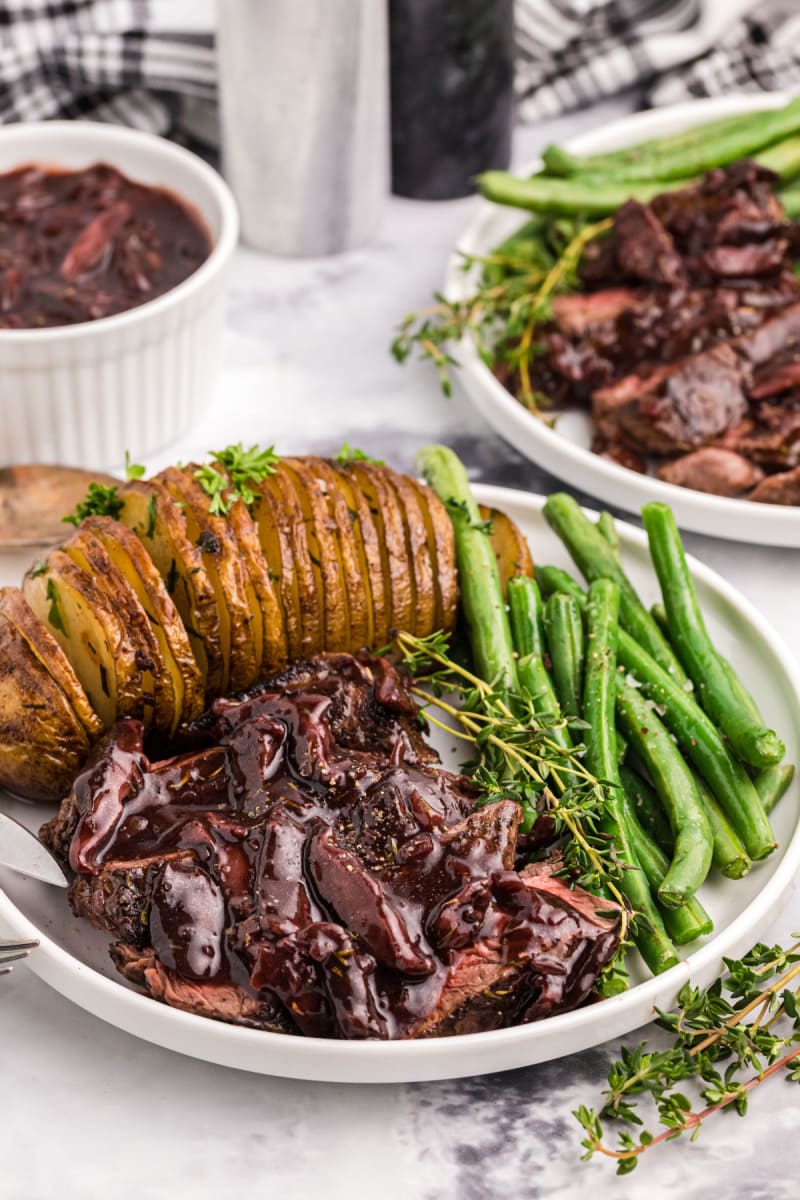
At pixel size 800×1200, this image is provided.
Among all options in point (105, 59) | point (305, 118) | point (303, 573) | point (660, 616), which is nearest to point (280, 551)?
point (303, 573)

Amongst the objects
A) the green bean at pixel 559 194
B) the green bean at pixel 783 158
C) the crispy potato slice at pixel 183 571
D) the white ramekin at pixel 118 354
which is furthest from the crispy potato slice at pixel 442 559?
the green bean at pixel 783 158

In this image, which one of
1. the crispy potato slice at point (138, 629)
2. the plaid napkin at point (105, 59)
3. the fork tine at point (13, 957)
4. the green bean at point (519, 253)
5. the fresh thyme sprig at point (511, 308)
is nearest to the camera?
the fork tine at point (13, 957)

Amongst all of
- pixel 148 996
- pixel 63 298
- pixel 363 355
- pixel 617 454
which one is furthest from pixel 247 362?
Answer: pixel 148 996

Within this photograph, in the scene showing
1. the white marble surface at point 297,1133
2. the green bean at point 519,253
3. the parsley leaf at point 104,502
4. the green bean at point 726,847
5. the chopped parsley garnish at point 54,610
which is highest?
the green bean at point 519,253

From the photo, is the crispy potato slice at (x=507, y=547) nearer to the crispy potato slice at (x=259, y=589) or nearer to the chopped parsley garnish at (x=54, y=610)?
the crispy potato slice at (x=259, y=589)

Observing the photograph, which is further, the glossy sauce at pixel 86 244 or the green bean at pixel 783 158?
the green bean at pixel 783 158
